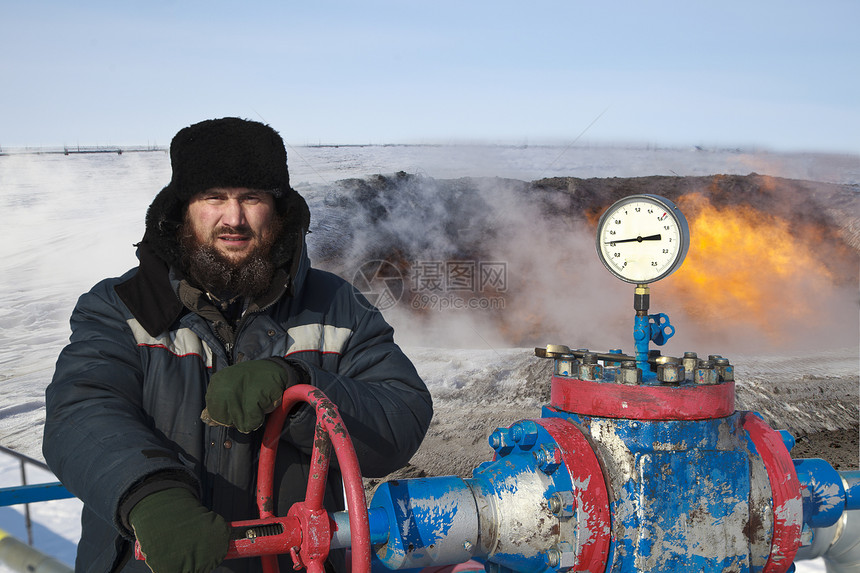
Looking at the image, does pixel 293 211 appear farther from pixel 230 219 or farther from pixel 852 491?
pixel 852 491

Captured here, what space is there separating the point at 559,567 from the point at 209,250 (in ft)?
4.35

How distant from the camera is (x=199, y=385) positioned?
1.92m

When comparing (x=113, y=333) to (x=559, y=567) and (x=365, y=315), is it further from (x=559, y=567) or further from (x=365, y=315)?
(x=559, y=567)

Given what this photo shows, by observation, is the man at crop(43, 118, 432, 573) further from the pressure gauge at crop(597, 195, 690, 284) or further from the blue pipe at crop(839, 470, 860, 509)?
the blue pipe at crop(839, 470, 860, 509)

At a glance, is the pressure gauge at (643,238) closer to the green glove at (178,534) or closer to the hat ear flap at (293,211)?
the hat ear flap at (293,211)

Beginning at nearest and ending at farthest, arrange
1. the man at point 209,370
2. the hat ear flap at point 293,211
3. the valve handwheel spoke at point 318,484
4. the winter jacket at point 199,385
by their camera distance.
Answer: the valve handwheel spoke at point 318,484 < the man at point 209,370 < the winter jacket at point 199,385 < the hat ear flap at point 293,211

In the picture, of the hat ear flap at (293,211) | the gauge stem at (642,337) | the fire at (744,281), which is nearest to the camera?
the gauge stem at (642,337)

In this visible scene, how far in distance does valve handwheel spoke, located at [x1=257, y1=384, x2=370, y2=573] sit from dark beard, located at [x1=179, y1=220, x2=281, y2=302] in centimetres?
44

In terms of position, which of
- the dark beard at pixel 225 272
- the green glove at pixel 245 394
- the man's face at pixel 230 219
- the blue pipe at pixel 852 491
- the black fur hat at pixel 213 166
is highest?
the black fur hat at pixel 213 166

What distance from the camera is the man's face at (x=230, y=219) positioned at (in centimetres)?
211

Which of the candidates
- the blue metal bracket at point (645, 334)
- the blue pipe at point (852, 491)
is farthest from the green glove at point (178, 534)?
the blue pipe at point (852, 491)

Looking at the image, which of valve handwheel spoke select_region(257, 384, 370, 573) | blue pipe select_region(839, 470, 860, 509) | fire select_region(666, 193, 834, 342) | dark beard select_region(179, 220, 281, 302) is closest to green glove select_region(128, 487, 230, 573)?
valve handwheel spoke select_region(257, 384, 370, 573)

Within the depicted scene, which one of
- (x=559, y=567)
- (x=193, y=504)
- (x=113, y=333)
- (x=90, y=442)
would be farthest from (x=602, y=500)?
(x=113, y=333)

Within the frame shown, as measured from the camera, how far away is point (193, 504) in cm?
145
